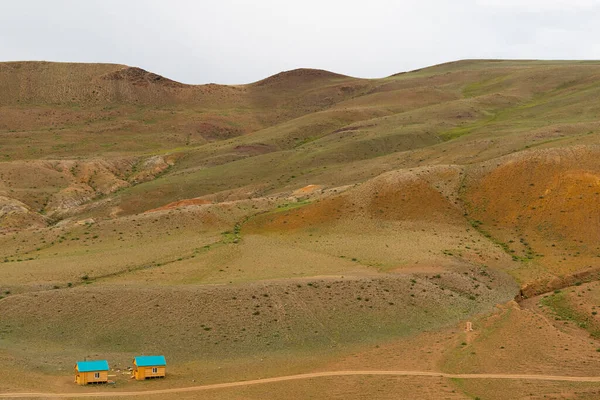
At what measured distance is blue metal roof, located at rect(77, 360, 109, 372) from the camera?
135 ft

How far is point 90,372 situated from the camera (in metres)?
41.2

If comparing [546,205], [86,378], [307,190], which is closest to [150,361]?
[86,378]

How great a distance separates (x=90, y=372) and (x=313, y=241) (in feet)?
99.4

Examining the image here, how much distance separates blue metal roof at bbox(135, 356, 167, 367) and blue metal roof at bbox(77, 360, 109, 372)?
64.4 inches

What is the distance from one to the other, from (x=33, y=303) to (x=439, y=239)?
3280 cm

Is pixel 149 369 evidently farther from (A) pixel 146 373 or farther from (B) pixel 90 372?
(B) pixel 90 372

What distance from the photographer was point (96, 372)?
136ft

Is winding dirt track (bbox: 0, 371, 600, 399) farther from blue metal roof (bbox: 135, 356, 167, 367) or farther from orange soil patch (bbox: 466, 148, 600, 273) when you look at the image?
orange soil patch (bbox: 466, 148, 600, 273)

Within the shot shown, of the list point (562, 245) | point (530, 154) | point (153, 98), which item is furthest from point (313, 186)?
point (153, 98)

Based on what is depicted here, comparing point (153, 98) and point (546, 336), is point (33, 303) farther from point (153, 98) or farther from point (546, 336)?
point (153, 98)

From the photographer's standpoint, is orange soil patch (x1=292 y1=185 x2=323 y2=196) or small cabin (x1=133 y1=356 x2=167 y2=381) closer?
small cabin (x1=133 y1=356 x2=167 y2=381)

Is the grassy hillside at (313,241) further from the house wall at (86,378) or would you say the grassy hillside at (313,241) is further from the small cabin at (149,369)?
the house wall at (86,378)

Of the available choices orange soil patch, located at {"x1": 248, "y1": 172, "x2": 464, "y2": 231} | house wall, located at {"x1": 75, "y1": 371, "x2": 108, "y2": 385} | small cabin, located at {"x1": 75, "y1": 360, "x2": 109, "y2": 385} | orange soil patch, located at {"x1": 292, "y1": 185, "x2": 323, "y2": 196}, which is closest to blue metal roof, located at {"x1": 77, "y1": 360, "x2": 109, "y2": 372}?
small cabin, located at {"x1": 75, "y1": 360, "x2": 109, "y2": 385}

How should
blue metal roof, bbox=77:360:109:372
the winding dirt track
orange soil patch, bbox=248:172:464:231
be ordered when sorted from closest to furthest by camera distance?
the winding dirt track < blue metal roof, bbox=77:360:109:372 < orange soil patch, bbox=248:172:464:231
